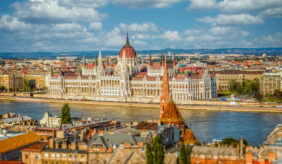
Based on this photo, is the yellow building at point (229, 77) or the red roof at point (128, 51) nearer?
the red roof at point (128, 51)

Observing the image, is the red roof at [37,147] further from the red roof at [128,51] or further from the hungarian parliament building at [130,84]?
the red roof at [128,51]

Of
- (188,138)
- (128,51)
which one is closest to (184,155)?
(188,138)

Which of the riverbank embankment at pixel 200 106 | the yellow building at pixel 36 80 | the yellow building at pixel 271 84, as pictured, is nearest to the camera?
the riverbank embankment at pixel 200 106

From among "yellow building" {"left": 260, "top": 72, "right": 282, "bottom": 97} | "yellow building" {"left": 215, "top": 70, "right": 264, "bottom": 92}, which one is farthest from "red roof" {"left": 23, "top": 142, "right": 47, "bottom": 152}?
"yellow building" {"left": 215, "top": 70, "right": 264, "bottom": 92}

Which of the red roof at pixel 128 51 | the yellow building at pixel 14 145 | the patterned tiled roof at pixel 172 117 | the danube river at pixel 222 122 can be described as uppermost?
the red roof at pixel 128 51

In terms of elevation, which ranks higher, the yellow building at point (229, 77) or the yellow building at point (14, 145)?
the yellow building at point (229, 77)

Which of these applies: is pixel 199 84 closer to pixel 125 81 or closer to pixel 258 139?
pixel 125 81

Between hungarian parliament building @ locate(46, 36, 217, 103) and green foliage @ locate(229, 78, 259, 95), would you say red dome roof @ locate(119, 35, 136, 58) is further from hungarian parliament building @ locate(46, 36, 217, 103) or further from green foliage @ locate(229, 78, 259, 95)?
green foliage @ locate(229, 78, 259, 95)

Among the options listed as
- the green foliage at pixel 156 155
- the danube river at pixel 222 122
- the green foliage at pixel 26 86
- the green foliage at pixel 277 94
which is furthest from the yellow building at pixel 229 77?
the green foliage at pixel 156 155
